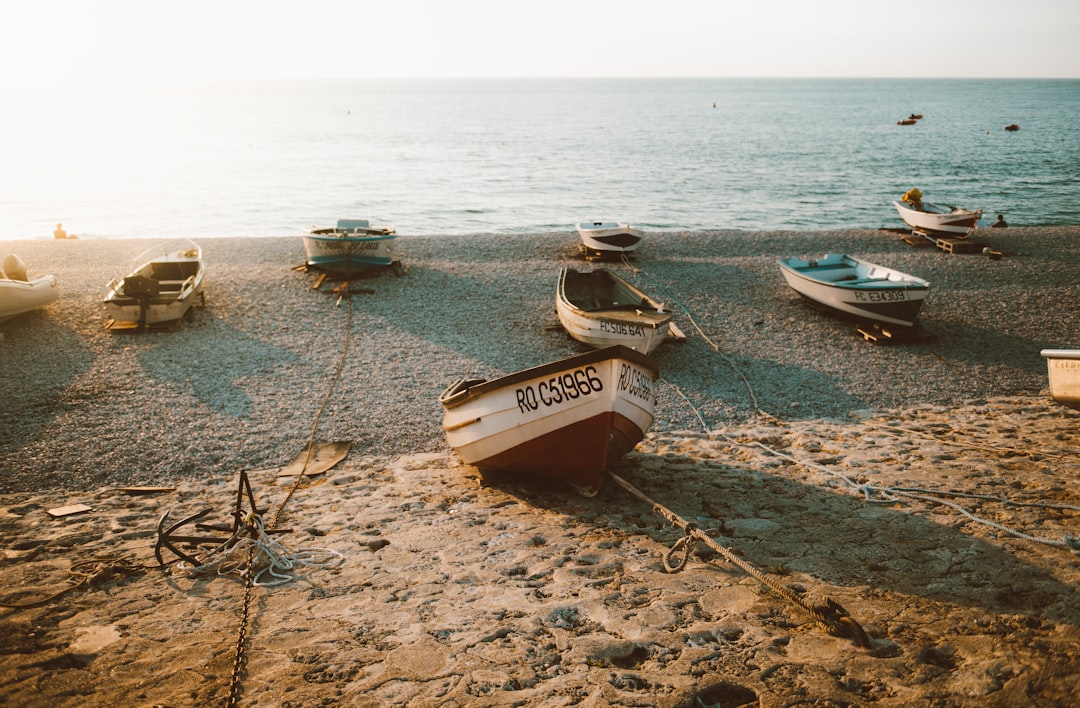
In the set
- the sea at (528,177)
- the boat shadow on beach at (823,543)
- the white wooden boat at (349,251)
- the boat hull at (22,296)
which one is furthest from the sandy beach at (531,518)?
the sea at (528,177)

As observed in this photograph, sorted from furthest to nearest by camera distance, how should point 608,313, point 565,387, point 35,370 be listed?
point 608,313 < point 35,370 < point 565,387

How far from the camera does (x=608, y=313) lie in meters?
13.8

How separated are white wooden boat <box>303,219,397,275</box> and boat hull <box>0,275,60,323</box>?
5.98 meters

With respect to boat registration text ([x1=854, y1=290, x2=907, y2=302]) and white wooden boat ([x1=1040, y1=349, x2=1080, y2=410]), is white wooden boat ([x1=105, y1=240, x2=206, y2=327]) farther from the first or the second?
white wooden boat ([x1=1040, y1=349, x2=1080, y2=410])

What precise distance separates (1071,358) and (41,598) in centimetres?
1209

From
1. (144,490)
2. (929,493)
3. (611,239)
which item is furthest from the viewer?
(611,239)

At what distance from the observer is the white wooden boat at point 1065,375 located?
914 cm

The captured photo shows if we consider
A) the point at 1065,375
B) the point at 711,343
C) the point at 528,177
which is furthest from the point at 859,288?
the point at 528,177

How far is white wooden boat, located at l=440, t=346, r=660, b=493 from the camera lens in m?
7.39

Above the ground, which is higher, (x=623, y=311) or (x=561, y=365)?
(x=561, y=365)

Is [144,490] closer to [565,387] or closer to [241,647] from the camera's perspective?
[241,647]

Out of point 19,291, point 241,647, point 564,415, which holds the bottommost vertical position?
point 241,647

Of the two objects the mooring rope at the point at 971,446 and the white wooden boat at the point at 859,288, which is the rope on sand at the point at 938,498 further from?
the white wooden boat at the point at 859,288

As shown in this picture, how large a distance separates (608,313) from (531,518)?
7152mm
